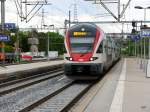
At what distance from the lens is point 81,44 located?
2584 centimetres

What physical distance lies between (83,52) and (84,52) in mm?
55

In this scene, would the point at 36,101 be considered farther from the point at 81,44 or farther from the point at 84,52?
the point at 81,44

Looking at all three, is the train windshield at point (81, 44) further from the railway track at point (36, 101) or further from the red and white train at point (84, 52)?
the railway track at point (36, 101)

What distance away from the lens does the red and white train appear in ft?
83.1

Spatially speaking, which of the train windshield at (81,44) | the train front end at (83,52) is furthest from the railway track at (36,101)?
the train windshield at (81,44)

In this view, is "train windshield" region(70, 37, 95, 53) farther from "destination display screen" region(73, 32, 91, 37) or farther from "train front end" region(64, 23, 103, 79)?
"destination display screen" region(73, 32, 91, 37)

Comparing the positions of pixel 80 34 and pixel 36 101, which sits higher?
pixel 80 34

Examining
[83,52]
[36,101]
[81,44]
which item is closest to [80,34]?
[81,44]

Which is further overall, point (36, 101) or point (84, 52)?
point (84, 52)

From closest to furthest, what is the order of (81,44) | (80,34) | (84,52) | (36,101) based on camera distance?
(36,101) < (84,52) < (81,44) < (80,34)

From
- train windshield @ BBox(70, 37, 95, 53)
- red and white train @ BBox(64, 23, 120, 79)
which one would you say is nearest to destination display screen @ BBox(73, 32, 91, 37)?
red and white train @ BBox(64, 23, 120, 79)

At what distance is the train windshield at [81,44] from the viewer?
83.9 ft

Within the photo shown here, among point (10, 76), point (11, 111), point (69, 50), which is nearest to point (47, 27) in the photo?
point (10, 76)

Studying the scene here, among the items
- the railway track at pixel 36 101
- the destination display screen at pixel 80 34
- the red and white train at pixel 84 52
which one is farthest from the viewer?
the destination display screen at pixel 80 34
